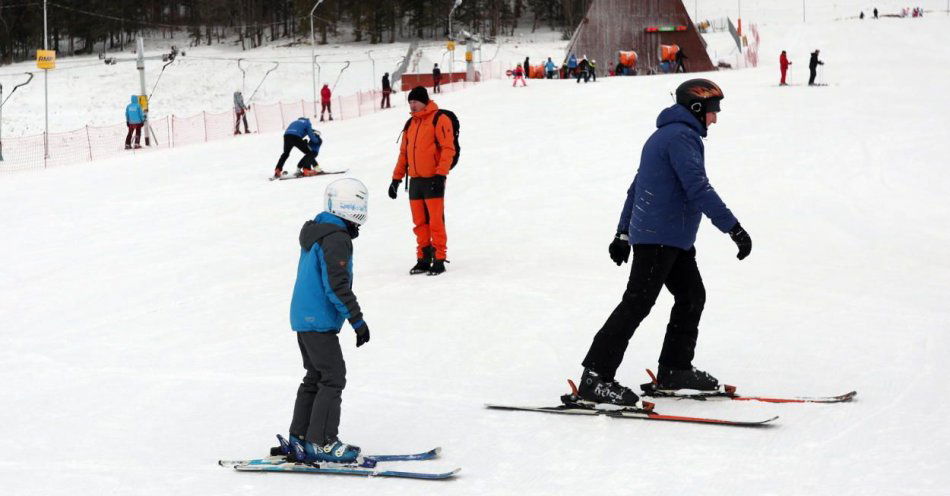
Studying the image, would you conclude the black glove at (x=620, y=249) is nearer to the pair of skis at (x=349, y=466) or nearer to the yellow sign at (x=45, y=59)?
the pair of skis at (x=349, y=466)

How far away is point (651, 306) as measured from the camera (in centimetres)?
489

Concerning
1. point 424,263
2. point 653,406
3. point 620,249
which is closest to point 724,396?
point 653,406

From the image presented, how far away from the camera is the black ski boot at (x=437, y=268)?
30.5 feet

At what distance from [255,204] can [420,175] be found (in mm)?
6294

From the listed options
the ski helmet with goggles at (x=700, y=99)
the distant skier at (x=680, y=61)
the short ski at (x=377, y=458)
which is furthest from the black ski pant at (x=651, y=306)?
the distant skier at (x=680, y=61)

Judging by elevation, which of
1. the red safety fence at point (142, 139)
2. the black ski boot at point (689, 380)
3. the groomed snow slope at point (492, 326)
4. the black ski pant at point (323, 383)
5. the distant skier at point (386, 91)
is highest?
the distant skier at point (386, 91)

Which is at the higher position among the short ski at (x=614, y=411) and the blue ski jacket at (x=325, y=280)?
the blue ski jacket at (x=325, y=280)

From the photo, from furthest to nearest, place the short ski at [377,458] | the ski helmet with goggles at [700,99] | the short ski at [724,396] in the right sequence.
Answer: the short ski at [724,396]
the ski helmet with goggles at [700,99]
the short ski at [377,458]

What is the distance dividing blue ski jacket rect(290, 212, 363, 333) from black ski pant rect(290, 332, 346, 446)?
57 millimetres

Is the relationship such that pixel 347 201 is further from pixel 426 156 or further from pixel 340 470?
pixel 426 156

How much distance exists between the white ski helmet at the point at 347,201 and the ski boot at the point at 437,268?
196 inches

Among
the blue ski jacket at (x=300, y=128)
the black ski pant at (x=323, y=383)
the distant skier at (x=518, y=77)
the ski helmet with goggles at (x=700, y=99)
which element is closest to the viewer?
the black ski pant at (x=323, y=383)

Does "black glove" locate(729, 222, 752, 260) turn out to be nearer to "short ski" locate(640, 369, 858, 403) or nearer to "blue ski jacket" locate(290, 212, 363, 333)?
"short ski" locate(640, 369, 858, 403)

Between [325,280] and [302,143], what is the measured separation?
1265 cm
